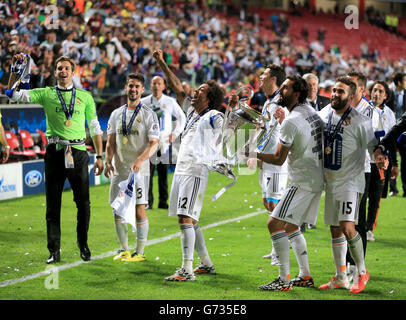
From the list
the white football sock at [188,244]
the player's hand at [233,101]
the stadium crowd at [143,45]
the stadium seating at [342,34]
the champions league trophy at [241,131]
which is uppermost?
the stadium seating at [342,34]

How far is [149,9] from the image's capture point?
2530 cm

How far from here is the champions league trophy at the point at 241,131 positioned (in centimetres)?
588

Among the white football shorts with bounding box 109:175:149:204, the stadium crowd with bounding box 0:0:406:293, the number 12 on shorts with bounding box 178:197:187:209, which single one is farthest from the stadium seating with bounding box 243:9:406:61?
the number 12 on shorts with bounding box 178:197:187:209

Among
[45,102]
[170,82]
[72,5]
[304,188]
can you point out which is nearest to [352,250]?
[304,188]

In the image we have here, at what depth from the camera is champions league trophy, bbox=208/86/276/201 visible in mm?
5879

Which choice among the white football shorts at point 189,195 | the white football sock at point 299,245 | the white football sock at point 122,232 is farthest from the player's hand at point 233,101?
the white football sock at point 122,232

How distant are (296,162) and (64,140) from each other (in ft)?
8.56

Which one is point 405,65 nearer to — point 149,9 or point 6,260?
point 149,9

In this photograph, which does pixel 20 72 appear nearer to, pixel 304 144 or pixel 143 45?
pixel 304 144

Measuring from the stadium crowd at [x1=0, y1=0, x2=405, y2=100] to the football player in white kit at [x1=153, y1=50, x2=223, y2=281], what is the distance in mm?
7473

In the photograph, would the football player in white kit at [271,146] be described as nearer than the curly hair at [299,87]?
No

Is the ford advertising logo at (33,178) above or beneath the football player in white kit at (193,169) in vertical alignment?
beneath

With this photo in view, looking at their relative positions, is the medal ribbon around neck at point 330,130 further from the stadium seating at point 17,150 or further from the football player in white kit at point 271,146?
the stadium seating at point 17,150

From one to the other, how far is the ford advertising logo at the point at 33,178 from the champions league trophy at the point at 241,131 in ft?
23.7
